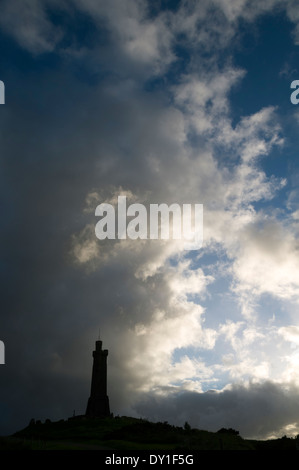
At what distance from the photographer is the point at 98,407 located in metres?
78.8

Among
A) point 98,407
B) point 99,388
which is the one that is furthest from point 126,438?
point 99,388

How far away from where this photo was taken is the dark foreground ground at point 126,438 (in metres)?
36.5

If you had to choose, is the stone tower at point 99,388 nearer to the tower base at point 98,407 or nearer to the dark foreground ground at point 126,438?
the tower base at point 98,407

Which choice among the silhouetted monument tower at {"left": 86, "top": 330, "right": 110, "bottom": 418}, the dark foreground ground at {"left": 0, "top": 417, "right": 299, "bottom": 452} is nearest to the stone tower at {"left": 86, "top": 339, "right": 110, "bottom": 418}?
the silhouetted monument tower at {"left": 86, "top": 330, "right": 110, "bottom": 418}

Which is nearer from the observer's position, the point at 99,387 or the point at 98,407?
the point at 98,407

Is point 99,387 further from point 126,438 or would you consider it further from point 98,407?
point 126,438

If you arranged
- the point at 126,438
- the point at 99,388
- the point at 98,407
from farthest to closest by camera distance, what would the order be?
the point at 99,388 < the point at 98,407 < the point at 126,438

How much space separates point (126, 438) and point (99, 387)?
1501 inches

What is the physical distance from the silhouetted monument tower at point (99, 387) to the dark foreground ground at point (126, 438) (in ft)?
24.0

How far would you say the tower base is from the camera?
77625 millimetres

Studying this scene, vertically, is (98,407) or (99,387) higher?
(99,387)

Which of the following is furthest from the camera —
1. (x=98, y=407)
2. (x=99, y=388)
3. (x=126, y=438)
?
(x=99, y=388)

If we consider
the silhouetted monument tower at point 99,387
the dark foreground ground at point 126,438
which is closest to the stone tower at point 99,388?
the silhouetted monument tower at point 99,387
